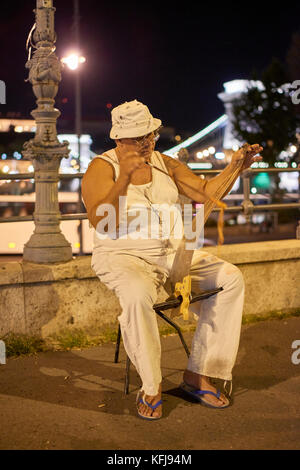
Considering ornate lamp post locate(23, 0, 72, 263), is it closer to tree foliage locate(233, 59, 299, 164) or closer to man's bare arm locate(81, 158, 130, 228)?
man's bare arm locate(81, 158, 130, 228)

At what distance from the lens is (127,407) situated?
136 inches

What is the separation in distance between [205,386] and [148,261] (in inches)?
29.7

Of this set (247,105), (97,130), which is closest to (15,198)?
(247,105)

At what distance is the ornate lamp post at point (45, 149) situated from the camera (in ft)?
15.2

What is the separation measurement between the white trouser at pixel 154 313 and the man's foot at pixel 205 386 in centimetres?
3

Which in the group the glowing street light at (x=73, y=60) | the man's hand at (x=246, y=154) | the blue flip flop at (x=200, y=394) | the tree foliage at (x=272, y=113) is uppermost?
the tree foliage at (x=272, y=113)

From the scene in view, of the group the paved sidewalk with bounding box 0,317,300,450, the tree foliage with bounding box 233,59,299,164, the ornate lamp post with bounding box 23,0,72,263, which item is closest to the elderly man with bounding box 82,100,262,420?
the paved sidewalk with bounding box 0,317,300,450

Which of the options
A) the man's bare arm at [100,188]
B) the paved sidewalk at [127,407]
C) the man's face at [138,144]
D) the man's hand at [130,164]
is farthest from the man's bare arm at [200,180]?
the paved sidewalk at [127,407]

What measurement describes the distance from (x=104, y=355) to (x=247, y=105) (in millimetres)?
42560

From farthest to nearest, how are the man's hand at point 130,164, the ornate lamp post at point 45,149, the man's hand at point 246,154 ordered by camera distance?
the ornate lamp post at point 45,149, the man's hand at point 246,154, the man's hand at point 130,164

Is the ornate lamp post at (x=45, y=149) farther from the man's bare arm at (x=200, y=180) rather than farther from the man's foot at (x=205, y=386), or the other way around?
the man's foot at (x=205, y=386)

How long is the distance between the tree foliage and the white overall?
38808 millimetres

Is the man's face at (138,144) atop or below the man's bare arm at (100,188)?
atop
